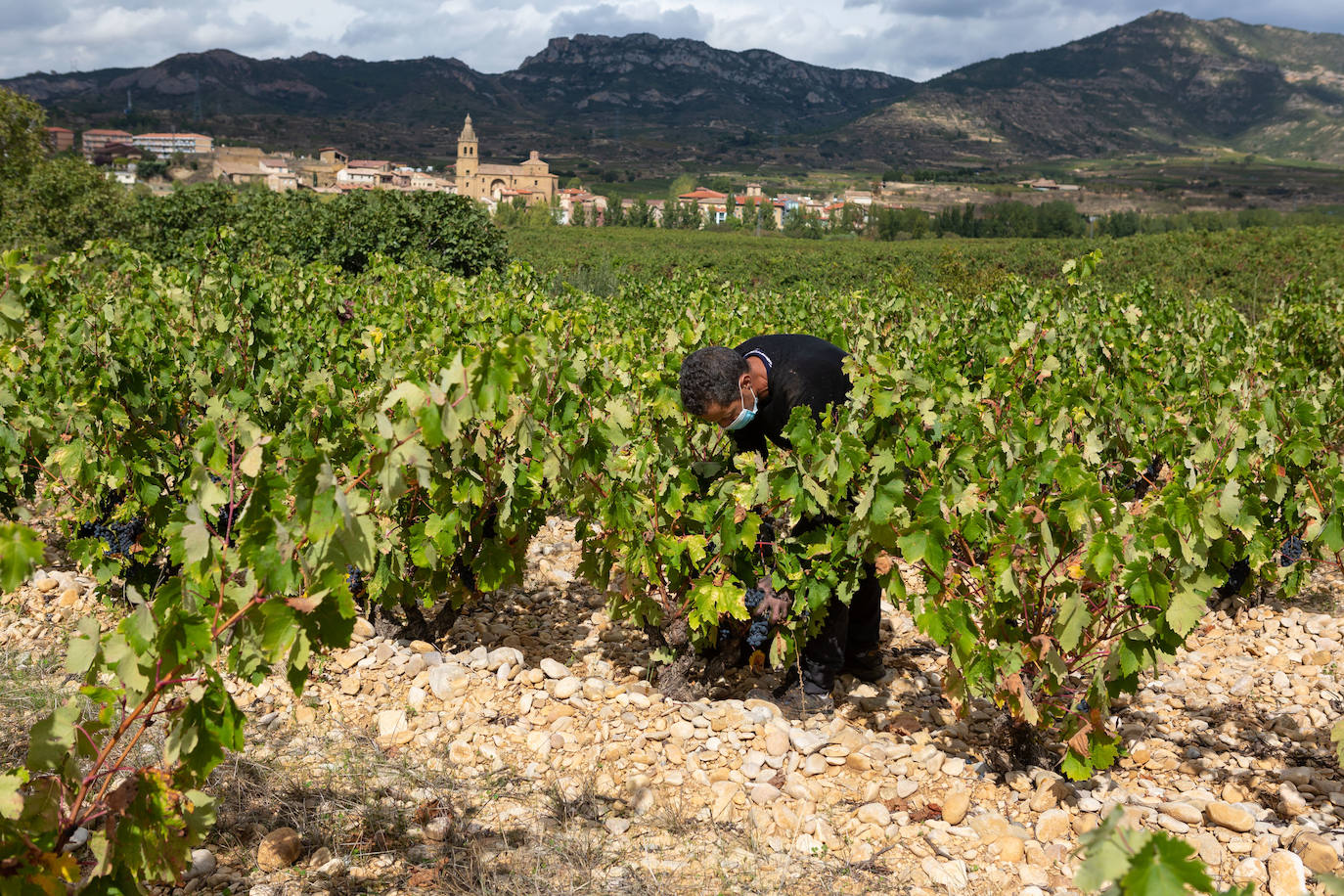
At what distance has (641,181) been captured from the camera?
594 ft

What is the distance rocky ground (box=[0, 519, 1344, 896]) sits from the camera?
9.12 ft

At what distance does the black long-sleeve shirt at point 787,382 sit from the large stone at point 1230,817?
1902 millimetres

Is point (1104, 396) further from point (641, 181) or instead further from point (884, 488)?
point (641, 181)

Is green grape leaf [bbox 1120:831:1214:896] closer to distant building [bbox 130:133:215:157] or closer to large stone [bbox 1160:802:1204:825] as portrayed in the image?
large stone [bbox 1160:802:1204:825]

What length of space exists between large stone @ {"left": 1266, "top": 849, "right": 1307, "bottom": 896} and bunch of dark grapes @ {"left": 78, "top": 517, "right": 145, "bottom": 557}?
511 centimetres

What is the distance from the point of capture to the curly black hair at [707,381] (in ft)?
11.5

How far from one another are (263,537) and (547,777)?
1.66 metres

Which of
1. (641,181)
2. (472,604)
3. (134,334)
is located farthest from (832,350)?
(641,181)

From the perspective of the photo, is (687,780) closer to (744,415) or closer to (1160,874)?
(744,415)

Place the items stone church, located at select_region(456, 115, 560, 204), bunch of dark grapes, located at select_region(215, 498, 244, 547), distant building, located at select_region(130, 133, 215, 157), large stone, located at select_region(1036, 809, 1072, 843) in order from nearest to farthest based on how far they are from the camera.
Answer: bunch of dark grapes, located at select_region(215, 498, 244, 547) → large stone, located at select_region(1036, 809, 1072, 843) → stone church, located at select_region(456, 115, 560, 204) → distant building, located at select_region(130, 133, 215, 157)

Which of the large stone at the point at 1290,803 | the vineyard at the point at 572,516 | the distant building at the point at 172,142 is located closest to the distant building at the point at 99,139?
the distant building at the point at 172,142

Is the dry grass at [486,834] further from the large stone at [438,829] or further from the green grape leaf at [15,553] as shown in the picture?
the green grape leaf at [15,553]

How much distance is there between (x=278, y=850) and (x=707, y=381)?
2.05 meters

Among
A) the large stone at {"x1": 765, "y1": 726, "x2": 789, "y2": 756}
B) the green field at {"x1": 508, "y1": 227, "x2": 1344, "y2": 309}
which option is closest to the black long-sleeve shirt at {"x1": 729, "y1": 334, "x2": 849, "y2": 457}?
the large stone at {"x1": 765, "y1": 726, "x2": 789, "y2": 756}
